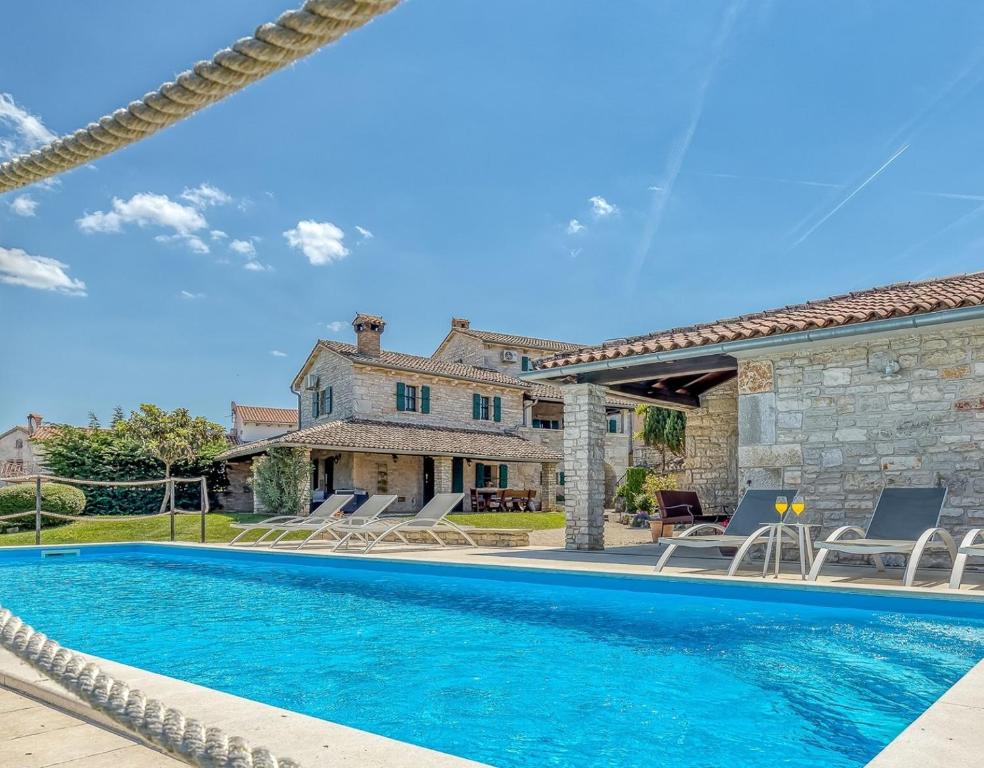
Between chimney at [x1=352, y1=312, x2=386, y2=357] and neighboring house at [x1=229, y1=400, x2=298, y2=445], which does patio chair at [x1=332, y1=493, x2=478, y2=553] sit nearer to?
chimney at [x1=352, y1=312, x2=386, y2=357]

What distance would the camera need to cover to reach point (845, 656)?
495 cm

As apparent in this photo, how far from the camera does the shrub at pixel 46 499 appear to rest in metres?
20.4

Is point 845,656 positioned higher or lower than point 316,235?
lower

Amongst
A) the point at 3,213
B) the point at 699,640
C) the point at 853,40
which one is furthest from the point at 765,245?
the point at 3,213

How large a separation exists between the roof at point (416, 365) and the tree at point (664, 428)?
9242 mm

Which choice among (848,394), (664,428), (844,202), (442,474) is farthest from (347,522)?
(442,474)

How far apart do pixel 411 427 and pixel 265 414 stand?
18.6 m

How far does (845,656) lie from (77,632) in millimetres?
5898

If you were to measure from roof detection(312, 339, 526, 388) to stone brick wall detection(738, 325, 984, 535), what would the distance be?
766 inches

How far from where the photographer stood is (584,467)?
36.7 feet

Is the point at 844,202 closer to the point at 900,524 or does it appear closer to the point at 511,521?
the point at 511,521

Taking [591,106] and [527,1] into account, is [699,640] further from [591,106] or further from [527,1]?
[591,106]

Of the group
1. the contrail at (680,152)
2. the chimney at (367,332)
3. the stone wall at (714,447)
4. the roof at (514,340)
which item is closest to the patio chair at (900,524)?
the stone wall at (714,447)

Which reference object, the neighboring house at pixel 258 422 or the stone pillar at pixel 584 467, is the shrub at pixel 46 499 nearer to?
the stone pillar at pixel 584 467
